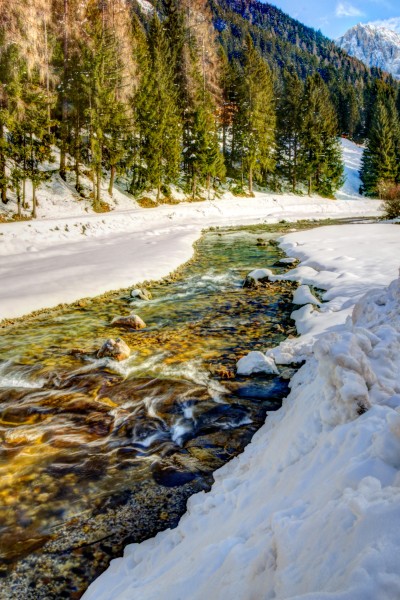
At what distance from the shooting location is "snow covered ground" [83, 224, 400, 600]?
4.58ft

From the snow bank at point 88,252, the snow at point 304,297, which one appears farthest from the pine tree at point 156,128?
the snow at point 304,297

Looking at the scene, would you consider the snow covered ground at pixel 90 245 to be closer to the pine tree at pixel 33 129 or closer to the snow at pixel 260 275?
the pine tree at pixel 33 129

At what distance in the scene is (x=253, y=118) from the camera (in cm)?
4222

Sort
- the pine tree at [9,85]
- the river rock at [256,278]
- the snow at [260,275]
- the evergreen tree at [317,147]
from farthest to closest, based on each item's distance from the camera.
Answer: the evergreen tree at [317,147]
the pine tree at [9,85]
the snow at [260,275]
the river rock at [256,278]

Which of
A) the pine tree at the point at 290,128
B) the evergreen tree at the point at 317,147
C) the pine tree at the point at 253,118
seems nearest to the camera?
the pine tree at the point at 253,118

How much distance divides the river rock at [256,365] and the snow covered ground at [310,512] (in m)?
1.50

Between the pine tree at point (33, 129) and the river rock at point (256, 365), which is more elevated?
the pine tree at point (33, 129)

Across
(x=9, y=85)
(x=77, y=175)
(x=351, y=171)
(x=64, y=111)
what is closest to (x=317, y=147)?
(x=351, y=171)

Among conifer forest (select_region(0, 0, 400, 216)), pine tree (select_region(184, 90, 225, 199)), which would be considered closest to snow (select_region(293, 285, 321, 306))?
conifer forest (select_region(0, 0, 400, 216))

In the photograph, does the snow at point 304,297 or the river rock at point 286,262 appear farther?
the river rock at point 286,262

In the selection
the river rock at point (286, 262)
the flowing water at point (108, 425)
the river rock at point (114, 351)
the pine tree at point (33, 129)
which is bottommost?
the flowing water at point (108, 425)

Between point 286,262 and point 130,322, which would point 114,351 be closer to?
point 130,322

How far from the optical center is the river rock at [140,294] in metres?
10.6

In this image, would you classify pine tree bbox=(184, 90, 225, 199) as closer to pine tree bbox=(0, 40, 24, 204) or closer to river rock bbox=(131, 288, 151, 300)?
pine tree bbox=(0, 40, 24, 204)
